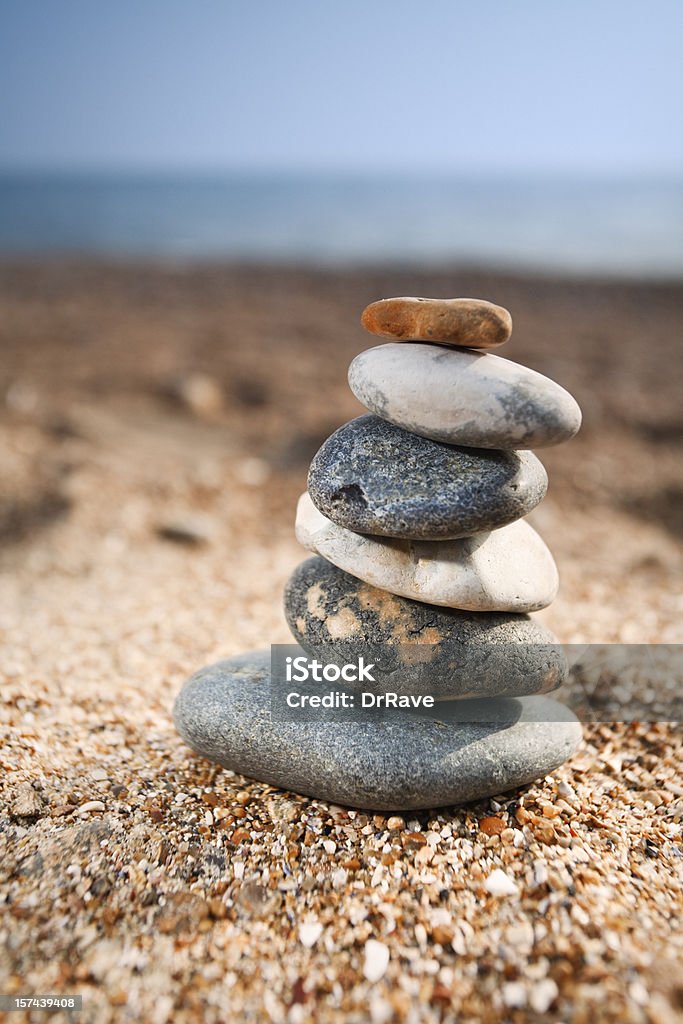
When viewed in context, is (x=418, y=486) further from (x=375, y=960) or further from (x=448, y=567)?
(x=375, y=960)

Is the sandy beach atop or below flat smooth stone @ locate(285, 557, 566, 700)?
below

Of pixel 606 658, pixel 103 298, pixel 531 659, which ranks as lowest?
pixel 103 298

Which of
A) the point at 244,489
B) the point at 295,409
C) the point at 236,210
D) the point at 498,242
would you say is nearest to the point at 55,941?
the point at 244,489

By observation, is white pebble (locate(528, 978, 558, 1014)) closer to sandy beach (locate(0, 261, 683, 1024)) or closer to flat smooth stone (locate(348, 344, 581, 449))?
sandy beach (locate(0, 261, 683, 1024))

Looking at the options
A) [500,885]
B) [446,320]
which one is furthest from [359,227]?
[500,885]

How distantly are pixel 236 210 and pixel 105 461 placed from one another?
46.1m

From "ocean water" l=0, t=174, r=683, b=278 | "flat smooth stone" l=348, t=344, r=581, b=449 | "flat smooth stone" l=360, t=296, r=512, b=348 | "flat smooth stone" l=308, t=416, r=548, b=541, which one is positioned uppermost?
"flat smooth stone" l=360, t=296, r=512, b=348

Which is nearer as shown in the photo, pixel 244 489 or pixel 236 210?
pixel 244 489

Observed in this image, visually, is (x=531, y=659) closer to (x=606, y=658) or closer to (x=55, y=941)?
(x=606, y=658)

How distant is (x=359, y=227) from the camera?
3791cm

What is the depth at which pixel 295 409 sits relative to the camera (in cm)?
919

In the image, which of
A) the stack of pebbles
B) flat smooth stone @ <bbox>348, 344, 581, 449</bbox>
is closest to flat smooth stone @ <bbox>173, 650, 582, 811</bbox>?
the stack of pebbles

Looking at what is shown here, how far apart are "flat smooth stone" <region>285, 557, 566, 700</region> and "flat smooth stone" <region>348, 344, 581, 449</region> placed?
75cm

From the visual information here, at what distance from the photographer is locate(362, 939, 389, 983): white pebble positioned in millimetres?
2439
